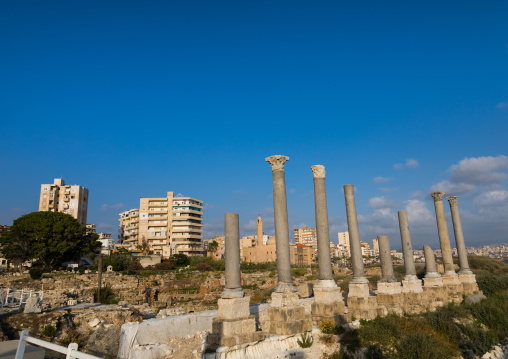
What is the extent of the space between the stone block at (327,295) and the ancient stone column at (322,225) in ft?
1.26

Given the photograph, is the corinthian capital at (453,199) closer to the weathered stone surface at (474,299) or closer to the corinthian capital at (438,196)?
the corinthian capital at (438,196)

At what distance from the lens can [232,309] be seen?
975 cm

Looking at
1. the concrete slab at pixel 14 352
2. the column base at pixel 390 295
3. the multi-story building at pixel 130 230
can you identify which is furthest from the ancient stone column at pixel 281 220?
the multi-story building at pixel 130 230

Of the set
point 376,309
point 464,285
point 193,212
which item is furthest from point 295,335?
point 193,212

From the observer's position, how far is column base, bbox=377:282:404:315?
1581cm

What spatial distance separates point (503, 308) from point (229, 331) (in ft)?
43.1

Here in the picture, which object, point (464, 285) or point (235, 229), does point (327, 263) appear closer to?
point (235, 229)

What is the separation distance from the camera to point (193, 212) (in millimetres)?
91188

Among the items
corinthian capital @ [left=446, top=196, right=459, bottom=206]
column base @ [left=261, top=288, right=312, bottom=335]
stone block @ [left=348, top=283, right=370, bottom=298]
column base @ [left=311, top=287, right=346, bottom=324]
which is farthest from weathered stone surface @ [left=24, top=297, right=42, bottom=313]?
corinthian capital @ [left=446, top=196, right=459, bottom=206]

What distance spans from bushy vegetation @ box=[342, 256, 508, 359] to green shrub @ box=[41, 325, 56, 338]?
35.9 ft

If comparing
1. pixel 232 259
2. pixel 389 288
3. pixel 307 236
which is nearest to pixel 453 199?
pixel 389 288

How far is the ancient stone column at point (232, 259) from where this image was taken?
33.6 feet

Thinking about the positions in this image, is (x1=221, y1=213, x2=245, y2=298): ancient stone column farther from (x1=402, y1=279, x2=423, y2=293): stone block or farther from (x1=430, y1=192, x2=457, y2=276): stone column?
(x1=430, y1=192, x2=457, y2=276): stone column

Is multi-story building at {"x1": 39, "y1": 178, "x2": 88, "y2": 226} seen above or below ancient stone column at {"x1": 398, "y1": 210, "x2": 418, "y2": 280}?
above
